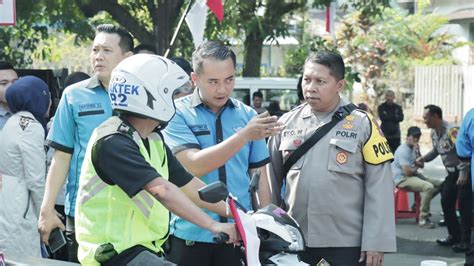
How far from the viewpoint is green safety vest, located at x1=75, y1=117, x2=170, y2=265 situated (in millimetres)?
3723

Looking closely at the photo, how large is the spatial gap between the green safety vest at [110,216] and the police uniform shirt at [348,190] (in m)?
1.55

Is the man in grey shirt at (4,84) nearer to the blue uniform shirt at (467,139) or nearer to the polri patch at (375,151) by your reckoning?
the polri patch at (375,151)

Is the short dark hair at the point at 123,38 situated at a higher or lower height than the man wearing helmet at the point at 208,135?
higher

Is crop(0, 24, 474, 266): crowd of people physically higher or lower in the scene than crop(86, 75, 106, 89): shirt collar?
lower

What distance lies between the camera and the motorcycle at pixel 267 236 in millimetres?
3568

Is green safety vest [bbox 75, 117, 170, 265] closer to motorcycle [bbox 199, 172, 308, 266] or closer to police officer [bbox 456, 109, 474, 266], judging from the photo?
motorcycle [bbox 199, 172, 308, 266]

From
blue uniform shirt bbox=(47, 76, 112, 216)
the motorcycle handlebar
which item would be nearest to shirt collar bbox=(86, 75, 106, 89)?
blue uniform shirt bbox=(47, 76, 112, 216)

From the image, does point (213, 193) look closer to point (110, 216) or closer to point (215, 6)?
point (110, 216)

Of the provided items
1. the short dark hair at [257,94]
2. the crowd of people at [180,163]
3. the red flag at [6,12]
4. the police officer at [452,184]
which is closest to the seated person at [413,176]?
the police officer at [452,184]

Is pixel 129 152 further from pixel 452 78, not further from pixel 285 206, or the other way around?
pixel 452 78

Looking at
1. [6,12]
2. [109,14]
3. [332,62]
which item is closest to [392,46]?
[109,14]

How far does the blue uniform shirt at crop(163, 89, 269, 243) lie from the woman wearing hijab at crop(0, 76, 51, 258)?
4.57 ft

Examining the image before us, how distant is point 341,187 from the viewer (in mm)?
5207

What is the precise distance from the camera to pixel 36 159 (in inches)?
242
